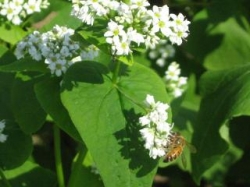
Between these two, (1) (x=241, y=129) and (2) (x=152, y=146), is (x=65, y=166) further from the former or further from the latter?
(2) (x=152, y=146)

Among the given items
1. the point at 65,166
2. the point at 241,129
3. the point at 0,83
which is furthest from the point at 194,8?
the point at 0,83

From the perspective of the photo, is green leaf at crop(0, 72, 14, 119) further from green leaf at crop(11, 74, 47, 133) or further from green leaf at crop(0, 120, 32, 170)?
green leaf at crop(11, 74, 47, 133)

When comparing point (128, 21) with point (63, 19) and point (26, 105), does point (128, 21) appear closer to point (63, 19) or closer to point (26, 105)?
point (26, 105)

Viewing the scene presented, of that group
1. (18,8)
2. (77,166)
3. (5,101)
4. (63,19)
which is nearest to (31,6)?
(18,8)

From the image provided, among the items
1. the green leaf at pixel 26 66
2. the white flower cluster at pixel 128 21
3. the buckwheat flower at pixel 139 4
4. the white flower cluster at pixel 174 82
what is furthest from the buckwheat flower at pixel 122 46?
the white flower cluster at pixel 174 82

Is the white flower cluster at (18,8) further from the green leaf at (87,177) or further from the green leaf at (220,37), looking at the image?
the green leaf at (220,37)

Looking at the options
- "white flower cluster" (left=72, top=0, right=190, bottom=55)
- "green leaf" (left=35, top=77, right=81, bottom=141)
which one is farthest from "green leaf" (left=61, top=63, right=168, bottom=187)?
"white flower cluster" (left=72, top=0, right=190, bottom=55)

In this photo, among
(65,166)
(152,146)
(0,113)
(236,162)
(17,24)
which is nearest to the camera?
(152,146)
